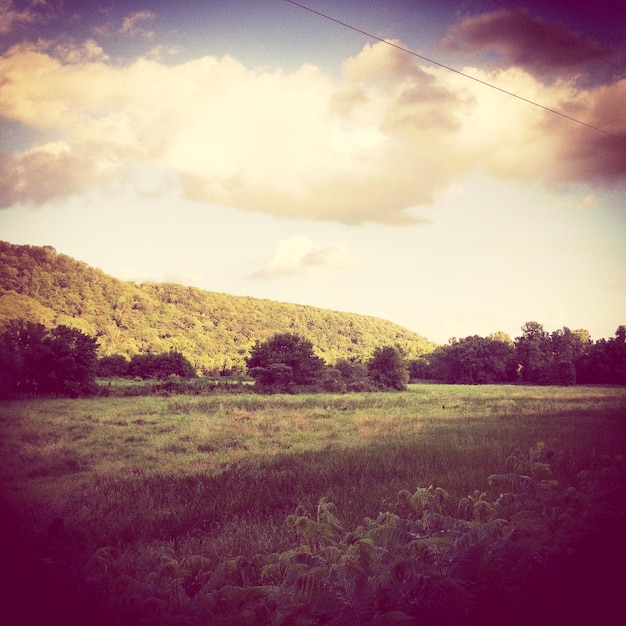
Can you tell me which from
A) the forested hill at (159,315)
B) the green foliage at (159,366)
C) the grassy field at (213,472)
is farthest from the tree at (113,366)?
the grassy field at (213,472)

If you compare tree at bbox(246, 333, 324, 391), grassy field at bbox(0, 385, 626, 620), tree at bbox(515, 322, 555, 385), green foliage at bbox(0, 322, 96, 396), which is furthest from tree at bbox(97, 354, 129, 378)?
tree at bbox(515, 322, 555, 385)

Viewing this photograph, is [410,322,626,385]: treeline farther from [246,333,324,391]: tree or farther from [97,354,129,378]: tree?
[97,354,129,378]: tree

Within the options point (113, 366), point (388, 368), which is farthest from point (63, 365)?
point (388, 368)

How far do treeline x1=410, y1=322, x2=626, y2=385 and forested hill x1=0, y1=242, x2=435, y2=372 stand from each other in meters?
16.7

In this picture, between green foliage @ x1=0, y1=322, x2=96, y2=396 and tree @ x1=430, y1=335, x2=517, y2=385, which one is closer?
green foliage @ x1=0, y1=322, x2=96, y2=396

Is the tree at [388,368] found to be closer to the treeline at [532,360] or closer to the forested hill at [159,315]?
the forested hill at [159,315]

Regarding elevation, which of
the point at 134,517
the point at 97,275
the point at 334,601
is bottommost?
the point at 134,517

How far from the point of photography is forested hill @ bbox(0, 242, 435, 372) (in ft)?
26.5

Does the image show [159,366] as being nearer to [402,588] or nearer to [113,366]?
[113,366]

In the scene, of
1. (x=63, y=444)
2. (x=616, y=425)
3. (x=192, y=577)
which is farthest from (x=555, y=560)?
(x=616, y=425)

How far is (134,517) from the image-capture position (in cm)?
614

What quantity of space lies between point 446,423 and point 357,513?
1331 centimetres

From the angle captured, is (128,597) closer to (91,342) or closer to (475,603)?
(475,603)

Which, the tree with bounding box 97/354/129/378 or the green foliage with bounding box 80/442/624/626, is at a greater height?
the green foliage with bounding box 80/442/624/626
